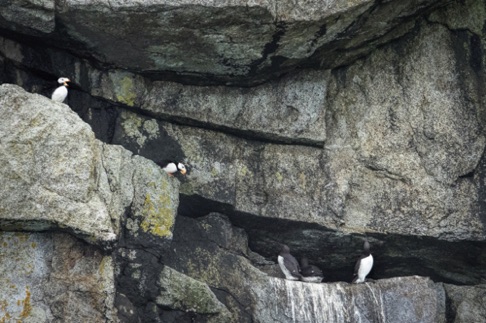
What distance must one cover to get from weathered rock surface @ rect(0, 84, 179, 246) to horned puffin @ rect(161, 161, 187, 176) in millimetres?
1342

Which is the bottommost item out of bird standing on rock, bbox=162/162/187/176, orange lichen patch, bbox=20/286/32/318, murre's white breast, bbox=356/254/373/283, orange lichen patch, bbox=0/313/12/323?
orange lichen patch, bbox=0/313/12/323

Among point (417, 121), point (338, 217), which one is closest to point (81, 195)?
point (338, 217)

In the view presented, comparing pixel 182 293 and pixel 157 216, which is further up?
pixel 157 216

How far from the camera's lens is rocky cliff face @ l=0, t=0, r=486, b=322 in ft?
42.0

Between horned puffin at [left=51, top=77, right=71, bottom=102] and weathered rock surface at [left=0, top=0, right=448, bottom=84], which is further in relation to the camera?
horned puffin at [left=51, top=77, right=71, bottom=102]

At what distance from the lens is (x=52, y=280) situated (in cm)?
1158

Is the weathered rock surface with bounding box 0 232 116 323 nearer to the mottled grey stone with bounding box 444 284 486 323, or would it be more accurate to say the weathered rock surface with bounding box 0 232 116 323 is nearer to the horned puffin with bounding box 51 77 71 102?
the horned puffin with bounding box 51 77 71 102

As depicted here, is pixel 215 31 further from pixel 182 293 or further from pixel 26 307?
pixel 26 307

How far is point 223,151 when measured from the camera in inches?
566

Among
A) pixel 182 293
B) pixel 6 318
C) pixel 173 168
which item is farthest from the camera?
pixel 173 168

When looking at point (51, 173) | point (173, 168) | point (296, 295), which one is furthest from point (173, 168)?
point (296, 295)

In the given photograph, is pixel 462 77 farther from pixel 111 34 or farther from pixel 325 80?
pixel 111 34

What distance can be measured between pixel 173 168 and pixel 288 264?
2.40m

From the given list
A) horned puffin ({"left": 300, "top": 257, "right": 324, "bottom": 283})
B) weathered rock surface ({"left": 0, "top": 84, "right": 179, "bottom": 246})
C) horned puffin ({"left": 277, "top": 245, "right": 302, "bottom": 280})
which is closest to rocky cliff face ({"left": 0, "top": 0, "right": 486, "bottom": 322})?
weathered rock surface ({"left": 0, "top": 84, "right": 179, "bottom": 246})
